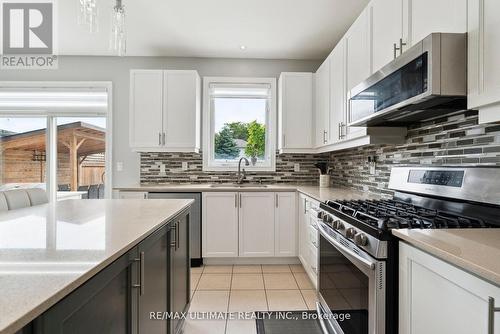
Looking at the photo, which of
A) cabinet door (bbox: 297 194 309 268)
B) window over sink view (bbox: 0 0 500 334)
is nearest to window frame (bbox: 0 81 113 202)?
window over sink view (bbox: 0 0 500 334)

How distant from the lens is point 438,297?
35.8 inches

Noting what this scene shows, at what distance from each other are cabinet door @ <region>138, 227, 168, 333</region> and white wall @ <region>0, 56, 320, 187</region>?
2580mm

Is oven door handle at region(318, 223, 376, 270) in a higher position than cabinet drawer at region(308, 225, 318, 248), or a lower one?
higher

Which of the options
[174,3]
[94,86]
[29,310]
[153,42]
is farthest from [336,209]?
[94,86]

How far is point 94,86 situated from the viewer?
12.7ft

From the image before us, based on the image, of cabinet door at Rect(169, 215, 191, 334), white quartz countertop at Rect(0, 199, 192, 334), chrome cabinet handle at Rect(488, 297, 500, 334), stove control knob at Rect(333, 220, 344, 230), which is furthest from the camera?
cabinet door at Rect(169, 215, 191, 334)

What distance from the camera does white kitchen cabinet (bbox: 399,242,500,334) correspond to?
75 cm

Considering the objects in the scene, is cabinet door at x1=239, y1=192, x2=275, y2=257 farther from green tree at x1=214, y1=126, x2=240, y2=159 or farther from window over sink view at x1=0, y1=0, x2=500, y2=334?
green tree at x1=214, y1=126, x2=240, y2=159

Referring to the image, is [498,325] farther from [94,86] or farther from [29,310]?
[94,86]

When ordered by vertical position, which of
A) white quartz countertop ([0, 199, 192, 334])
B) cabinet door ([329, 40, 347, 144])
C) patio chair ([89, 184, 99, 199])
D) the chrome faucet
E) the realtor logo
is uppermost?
the realtor logo

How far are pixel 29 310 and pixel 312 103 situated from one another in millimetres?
3419

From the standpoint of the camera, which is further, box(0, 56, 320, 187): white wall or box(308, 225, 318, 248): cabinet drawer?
box(0, 56, 320, 187): white wall

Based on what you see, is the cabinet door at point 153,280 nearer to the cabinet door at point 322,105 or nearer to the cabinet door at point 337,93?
the cabinet door at point 337,93

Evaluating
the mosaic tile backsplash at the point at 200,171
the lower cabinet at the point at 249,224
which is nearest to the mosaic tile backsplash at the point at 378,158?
the mosaic tile backsplash at the point at 200,171
